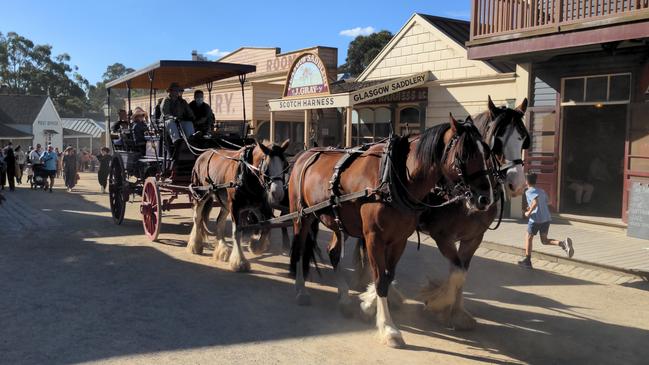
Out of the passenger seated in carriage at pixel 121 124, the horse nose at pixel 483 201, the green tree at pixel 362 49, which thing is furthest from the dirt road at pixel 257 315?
the green tree at pixel 362 49

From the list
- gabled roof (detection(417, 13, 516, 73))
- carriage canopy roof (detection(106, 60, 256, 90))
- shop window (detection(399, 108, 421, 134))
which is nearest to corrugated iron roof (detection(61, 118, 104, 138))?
shop window (detection(399, 108, 421, 134))

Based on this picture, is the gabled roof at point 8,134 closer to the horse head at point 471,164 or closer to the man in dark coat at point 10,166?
the man in dark coat at point 10,166

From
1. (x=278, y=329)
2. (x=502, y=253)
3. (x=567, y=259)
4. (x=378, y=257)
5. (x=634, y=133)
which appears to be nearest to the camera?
(x=378, y=257)

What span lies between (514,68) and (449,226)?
31.3ft

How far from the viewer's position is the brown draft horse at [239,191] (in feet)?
21.1

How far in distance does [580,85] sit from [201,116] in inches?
294

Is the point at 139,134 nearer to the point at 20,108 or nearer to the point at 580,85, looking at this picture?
the point at 580,85

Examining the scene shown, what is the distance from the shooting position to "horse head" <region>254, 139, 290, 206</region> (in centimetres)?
623

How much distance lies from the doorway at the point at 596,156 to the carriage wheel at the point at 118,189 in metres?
9.23

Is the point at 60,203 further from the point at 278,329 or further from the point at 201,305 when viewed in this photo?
the point at 278,329

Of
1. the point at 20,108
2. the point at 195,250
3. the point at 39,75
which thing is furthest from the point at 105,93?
the point at 195,250

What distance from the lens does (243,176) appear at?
6945mm

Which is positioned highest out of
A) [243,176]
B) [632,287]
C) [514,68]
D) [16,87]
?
[16,87]

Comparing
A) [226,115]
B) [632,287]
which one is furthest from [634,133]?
[226,115]
